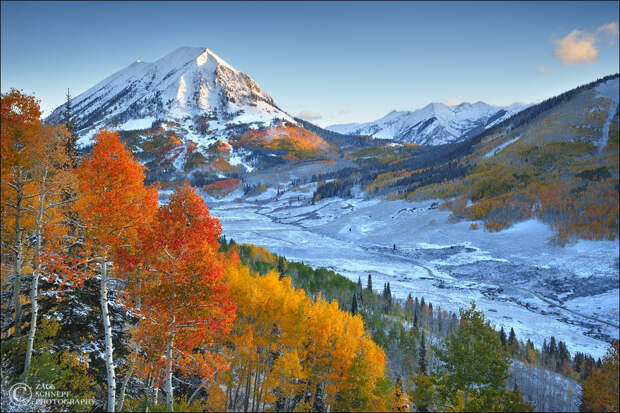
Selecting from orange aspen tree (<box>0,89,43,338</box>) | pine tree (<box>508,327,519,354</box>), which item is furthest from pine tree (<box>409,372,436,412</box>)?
pine tree (<box>508,327,519,354</box>)

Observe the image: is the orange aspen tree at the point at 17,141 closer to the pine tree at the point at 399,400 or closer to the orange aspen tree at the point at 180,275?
the orange aspen tree at the point at 180,275

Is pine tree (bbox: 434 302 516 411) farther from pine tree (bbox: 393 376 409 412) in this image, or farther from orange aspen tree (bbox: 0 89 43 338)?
orange aspen tree (bbox: 0 89 43 338)

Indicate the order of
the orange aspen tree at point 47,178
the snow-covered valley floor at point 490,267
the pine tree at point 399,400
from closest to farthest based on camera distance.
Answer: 1. the orange aspen tree at point 47,178
2. the pine tree at point 399,400
3. the snow-covered valley floor at point 490,267

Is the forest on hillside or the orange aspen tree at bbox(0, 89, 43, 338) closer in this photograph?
the orange aspen tree at bbox(0, 89, 43, 338)

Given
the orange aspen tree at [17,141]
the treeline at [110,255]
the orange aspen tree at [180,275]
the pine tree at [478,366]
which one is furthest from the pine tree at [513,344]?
the orange aspen tree at [17,141]

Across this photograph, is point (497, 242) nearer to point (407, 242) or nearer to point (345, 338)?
point (407, 242)

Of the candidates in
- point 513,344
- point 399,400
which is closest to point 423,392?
point 399,400

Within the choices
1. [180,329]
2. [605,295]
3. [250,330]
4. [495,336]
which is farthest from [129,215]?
[605,295]
